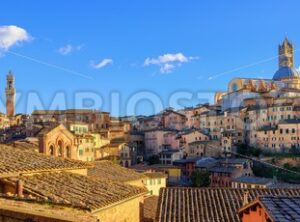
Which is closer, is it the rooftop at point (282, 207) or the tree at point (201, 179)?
the rooftop at point (282, 207)

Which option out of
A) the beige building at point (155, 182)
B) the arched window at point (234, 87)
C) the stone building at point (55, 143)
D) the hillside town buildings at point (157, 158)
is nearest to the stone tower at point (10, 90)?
the hillside town buildings at point (157, 158)

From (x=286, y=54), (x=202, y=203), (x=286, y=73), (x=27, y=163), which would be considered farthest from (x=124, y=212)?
(x=286, y=54)

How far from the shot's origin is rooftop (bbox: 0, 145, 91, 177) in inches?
425

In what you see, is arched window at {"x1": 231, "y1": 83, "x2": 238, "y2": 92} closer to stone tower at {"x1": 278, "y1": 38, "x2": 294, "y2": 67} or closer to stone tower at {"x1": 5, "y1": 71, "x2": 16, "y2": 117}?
stone tower at {"x1": 278, "y1": 38, "x2": 294, "y2": 67}

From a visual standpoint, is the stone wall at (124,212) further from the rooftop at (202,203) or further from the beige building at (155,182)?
the beige building at (155,182)

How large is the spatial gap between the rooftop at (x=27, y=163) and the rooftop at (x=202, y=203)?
11.1ft

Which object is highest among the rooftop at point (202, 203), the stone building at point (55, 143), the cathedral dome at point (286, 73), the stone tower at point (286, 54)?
the stone tower at point (286, 54)

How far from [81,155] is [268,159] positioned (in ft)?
104

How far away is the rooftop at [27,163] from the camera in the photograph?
35.4 feet

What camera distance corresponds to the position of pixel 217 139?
80375mm

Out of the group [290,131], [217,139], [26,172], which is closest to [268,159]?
[290,131]

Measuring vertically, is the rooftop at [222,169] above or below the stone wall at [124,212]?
below

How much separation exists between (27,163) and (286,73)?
10966cm

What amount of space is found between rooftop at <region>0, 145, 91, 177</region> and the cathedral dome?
105 m
